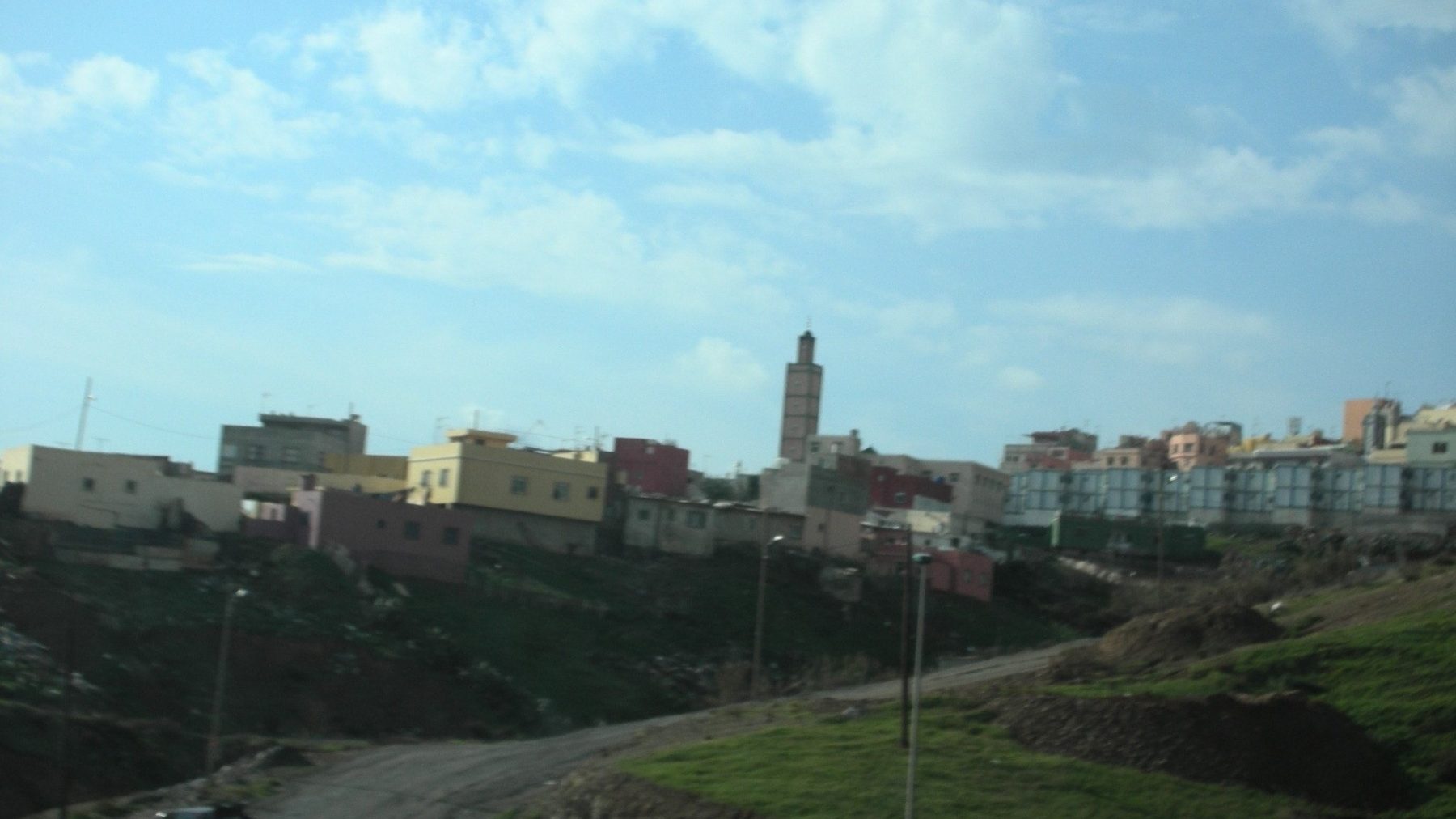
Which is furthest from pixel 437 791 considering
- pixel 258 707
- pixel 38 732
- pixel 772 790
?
pixel 258 707

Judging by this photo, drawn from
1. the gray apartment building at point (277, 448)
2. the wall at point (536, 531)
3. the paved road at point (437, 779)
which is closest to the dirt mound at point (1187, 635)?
the paved road at point (437, 779)

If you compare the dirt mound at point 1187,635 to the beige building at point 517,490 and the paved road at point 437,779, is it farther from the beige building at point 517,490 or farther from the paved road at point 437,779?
the beige building at point 517,490

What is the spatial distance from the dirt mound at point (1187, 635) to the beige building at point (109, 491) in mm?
32593

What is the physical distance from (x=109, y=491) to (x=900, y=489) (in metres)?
50.1

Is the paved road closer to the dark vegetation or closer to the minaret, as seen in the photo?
the dark vegetation

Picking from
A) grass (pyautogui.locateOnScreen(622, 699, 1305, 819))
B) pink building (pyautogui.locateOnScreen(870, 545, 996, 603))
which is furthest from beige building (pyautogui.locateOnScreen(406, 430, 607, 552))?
grass (pyautogui.locateOnScreen(622, 699, 1305, 819))

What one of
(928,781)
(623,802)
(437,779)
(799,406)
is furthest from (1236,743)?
(799,406)

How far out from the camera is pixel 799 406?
11694 centimetres

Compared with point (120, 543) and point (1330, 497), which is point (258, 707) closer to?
point (120, 543)

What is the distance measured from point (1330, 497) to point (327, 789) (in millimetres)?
73559

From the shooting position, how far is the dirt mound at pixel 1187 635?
146ft

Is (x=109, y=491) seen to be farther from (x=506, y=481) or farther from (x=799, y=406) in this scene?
(x=799, y=406)

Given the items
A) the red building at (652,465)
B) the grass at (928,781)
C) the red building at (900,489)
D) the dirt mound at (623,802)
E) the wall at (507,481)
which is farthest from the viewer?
the red building at (900,489)

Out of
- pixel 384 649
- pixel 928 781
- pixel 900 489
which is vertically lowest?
pixel 384 649
